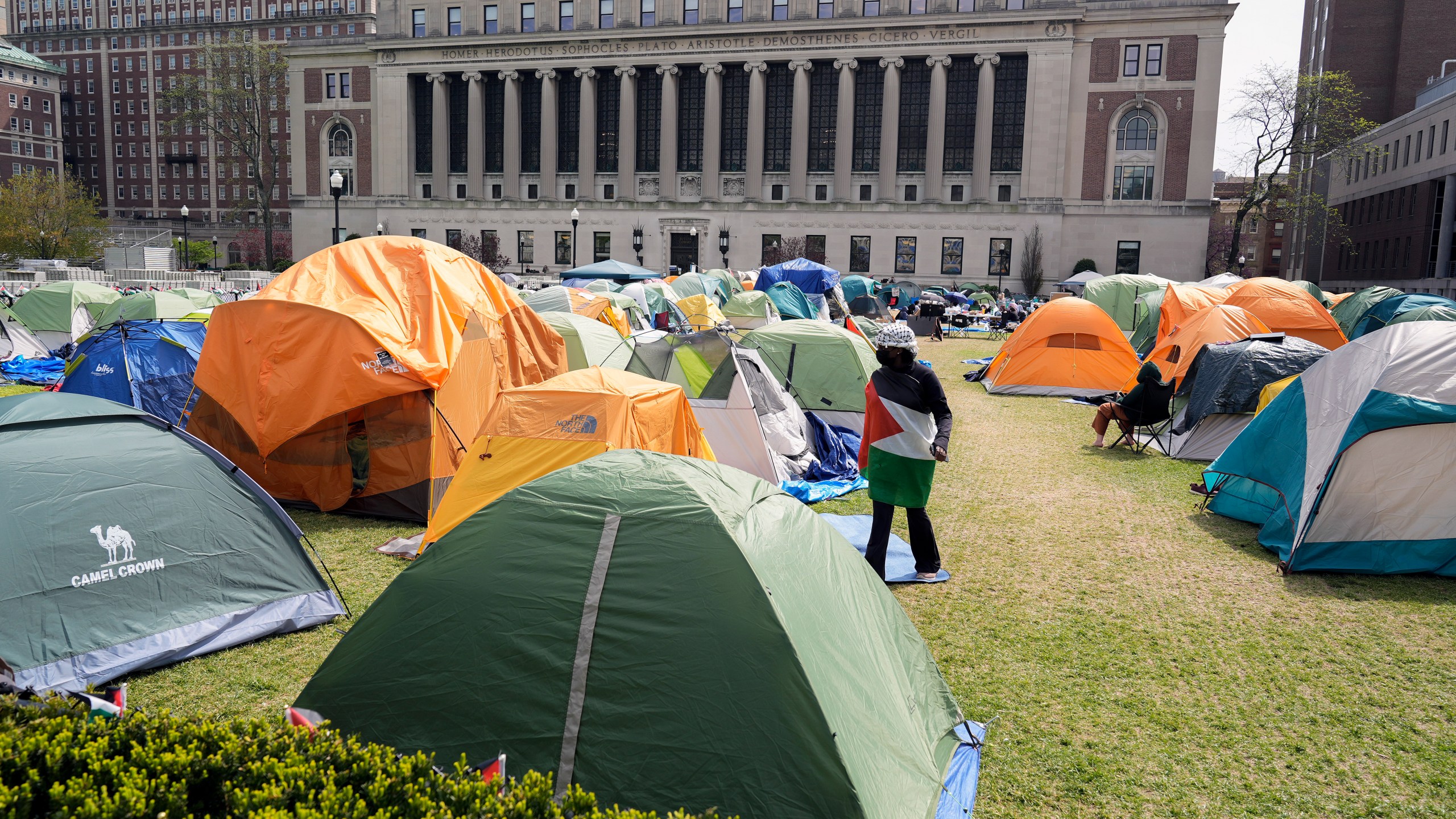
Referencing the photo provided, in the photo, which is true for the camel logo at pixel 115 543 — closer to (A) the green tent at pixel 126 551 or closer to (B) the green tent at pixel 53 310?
(A) the green tent at pixel 126 551

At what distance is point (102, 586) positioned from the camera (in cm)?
563

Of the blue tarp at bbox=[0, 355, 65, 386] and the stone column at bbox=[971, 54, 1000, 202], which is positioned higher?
the stone column at bbox=[971, 54, 1000, 202]

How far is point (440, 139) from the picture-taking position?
6419 cm

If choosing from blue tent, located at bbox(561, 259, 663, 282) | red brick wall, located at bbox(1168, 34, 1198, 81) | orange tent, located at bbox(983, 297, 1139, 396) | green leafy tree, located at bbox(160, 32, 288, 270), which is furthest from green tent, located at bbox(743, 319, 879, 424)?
green leafy tree, located at bbox(160, 32, 288, 270)

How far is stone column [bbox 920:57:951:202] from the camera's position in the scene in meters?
56.3

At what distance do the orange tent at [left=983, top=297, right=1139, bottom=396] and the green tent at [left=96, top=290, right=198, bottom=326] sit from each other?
56.7 ft

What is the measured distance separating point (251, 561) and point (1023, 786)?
199 inches

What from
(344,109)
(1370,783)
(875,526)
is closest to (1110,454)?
(875,526)

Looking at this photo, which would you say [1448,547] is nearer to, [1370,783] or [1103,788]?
[1370,783]

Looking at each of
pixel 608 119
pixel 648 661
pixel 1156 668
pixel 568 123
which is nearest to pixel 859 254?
pixel 608 119

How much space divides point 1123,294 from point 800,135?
33016 millimetres

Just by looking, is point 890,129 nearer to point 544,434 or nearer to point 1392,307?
point 1392,307

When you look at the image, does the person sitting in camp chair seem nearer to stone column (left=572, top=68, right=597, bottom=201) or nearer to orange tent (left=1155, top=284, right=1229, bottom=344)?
orange tent (left=1155, top=284, right=1229, bottom=344)

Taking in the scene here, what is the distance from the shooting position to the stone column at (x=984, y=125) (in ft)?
182
